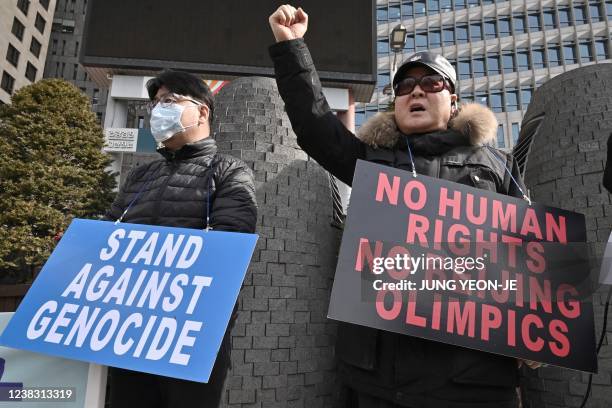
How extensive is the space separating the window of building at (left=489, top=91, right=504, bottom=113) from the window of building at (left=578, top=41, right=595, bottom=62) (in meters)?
6.68

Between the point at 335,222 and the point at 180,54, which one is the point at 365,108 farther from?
the point at 335,222

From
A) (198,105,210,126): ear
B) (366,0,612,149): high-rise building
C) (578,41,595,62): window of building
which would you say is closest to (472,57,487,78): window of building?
(366,0,612,149): high-rise building

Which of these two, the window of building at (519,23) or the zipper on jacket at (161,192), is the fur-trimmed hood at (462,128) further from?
the window of building at (519,23)

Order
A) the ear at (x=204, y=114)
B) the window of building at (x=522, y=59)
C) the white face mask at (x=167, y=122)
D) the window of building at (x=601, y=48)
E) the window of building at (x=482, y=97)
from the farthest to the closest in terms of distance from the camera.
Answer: the window of building at (x=482, y=97) → the window of building at (x=522, y=59) → the window of building at (x=601, y=48) → the ear at (x=204, y=114) → the white face mask at (x=167, y=122)

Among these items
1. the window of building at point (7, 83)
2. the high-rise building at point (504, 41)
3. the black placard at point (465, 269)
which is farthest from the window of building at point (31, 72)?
the black placard at point (465, 269)

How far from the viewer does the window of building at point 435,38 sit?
3681 centimetres

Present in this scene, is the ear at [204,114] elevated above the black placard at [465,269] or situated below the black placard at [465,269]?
above

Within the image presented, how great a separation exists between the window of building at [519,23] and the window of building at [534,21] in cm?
47

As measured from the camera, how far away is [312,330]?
9.93ft

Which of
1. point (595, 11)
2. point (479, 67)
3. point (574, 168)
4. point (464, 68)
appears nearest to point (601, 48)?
point (595, 11)

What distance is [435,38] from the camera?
36969 mm

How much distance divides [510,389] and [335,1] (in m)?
16.0

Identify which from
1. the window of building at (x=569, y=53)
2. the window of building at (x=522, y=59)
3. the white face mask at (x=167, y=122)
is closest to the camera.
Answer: the white face mask at (x=167, y=122)

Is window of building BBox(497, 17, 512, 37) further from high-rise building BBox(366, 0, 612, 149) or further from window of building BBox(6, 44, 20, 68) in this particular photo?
window of building BBox(6, 44, 20, 68)
